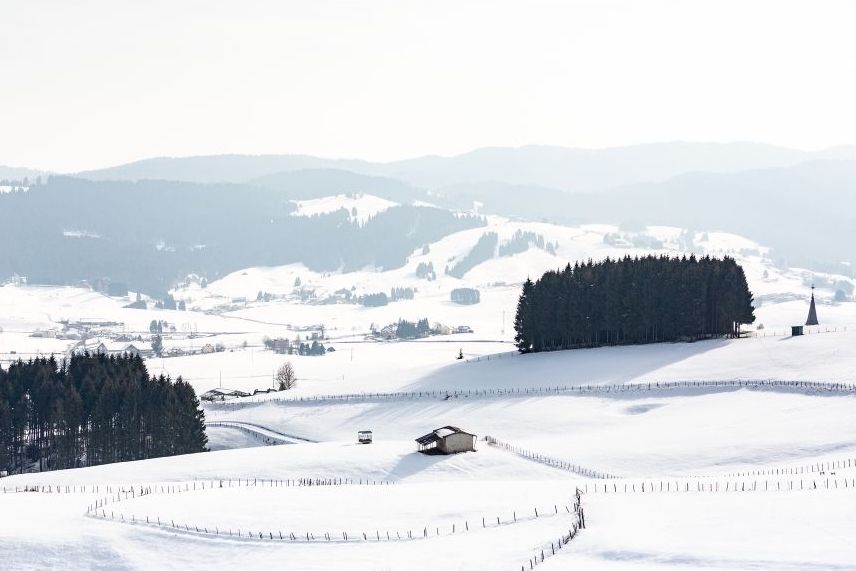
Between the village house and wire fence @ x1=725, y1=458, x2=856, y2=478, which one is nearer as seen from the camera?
wire fence @ x1=725, y1=458, x2=856, y2=478

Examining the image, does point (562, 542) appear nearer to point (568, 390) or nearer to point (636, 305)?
point (568, 390)

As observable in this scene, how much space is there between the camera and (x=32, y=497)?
254 feet

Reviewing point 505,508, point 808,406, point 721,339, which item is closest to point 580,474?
point 505,508

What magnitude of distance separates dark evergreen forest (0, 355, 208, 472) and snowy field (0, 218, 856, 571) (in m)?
6.81

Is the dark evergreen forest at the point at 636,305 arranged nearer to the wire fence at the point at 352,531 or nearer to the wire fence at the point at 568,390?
the wire fence at the point at 568,390

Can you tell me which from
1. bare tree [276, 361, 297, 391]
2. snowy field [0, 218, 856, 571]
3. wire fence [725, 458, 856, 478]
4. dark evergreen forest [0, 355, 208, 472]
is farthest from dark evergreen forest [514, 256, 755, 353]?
wire fence [725, 458, 856, 478]

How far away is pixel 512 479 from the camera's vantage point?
8781 centimetres

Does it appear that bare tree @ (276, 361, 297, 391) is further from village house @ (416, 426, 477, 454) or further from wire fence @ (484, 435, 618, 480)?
village house @ (416, 426, 477, 454)

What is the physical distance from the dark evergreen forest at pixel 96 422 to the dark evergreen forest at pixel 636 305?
48.6 m

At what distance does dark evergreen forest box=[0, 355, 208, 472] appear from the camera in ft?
375

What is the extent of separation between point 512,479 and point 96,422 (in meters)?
46.9

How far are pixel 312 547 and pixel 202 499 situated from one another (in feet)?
51.1

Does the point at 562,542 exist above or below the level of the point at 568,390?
below

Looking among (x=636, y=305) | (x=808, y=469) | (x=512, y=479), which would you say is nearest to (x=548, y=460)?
(x=512, y=479)
